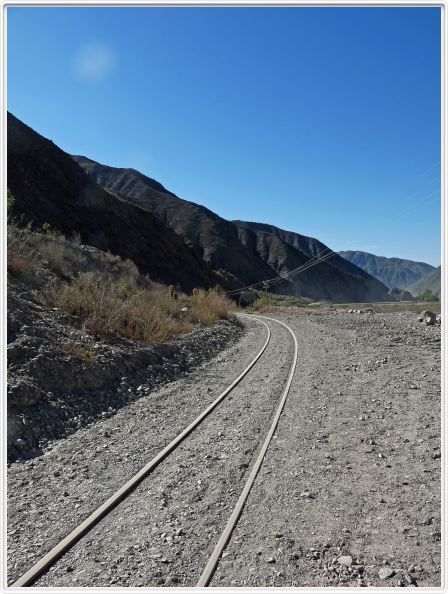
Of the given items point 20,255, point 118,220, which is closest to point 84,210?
point 118,220

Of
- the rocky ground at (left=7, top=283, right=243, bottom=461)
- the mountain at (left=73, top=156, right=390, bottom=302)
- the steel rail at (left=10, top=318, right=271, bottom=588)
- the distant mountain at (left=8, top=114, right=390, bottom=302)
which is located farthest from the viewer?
the mountain at (left=73, top=156, right=390, bottom=302)

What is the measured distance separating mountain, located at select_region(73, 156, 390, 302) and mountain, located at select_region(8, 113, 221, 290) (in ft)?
85.5

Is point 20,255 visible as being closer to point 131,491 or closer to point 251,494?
point 131,491

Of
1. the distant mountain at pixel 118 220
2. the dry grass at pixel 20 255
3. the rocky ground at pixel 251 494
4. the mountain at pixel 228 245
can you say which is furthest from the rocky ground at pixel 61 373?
the mountain at pixel 228 245

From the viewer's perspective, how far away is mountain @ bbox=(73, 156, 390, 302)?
4033 inches

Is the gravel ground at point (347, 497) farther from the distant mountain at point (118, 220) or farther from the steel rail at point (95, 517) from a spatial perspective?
the distant mountain at point (118, 220)

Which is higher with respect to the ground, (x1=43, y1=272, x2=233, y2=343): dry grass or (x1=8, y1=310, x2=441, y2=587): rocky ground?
(x1=43, y1=272, x2=233, y2=343): dry grass

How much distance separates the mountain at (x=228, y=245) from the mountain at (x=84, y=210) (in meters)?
26.1

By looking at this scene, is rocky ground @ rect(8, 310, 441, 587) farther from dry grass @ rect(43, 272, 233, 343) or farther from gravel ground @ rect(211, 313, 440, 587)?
dry grass @ rect(43, 272, 233, 343)

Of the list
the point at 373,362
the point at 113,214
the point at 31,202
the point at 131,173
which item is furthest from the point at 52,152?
the point at 131,173

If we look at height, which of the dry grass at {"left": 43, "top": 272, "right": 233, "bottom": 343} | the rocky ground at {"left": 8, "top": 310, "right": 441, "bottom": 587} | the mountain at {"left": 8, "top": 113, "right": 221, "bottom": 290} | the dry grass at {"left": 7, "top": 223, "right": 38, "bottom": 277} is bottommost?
the rocky ground at {"left": 8, "top": 310, "right": 441, "bottom": 587}

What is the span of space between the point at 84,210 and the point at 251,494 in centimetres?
5149

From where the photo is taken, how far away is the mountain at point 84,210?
44.7 metres

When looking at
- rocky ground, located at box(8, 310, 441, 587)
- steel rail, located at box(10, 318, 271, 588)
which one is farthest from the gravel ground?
steel rail, located at box(10, 318, 271, 588)
